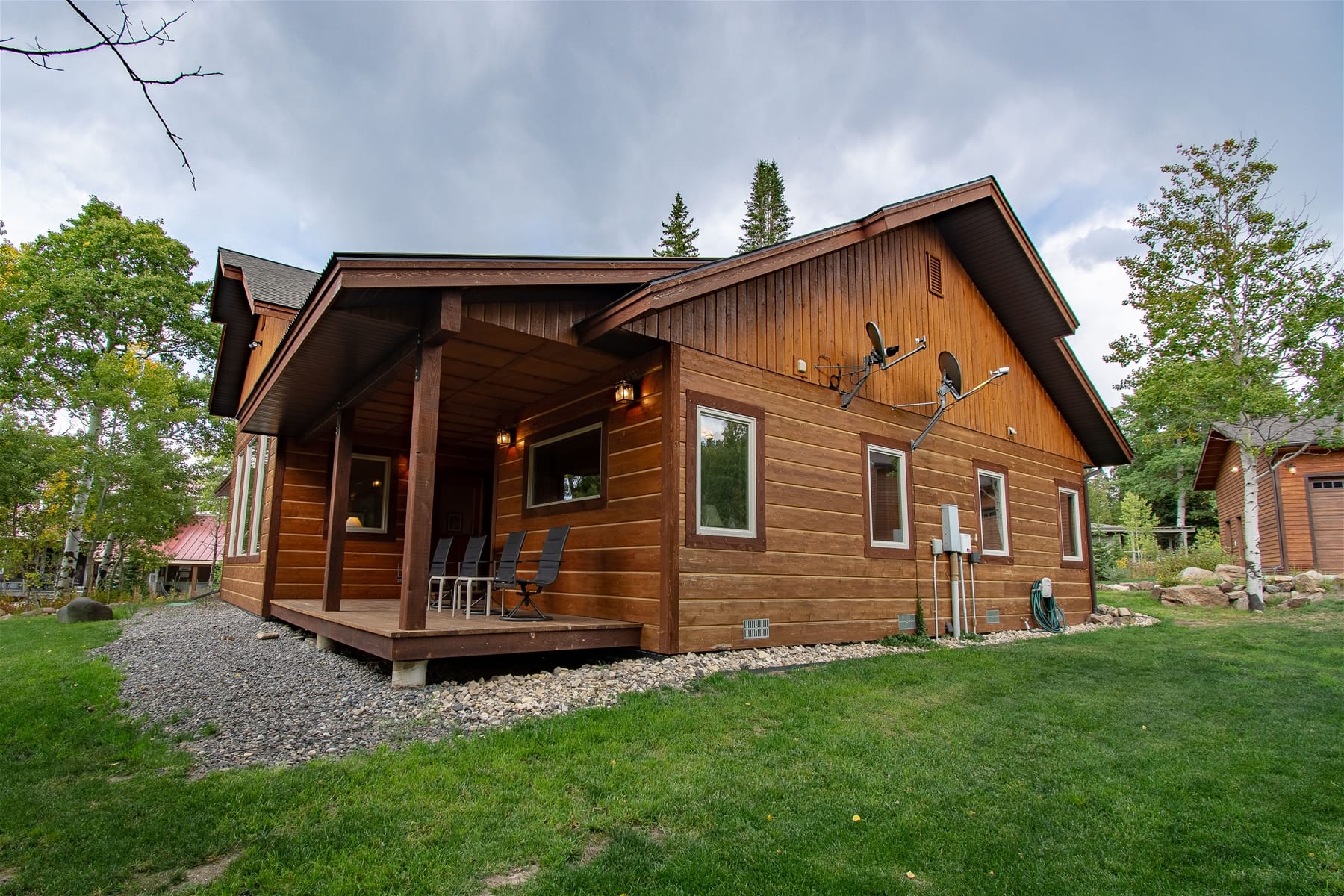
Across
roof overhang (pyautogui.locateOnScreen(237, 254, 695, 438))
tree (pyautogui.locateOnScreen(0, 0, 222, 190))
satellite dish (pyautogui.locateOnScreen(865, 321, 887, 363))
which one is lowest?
tree (pyautogui.locateOnScreen(0, 0, 222, 190))

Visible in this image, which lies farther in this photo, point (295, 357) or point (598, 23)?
point (598, 23)

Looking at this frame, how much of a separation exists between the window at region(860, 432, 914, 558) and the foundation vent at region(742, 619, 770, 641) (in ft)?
5.43

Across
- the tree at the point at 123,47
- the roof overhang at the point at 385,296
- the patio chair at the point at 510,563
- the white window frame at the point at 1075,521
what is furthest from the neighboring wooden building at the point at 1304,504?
the tree at the point at 123,47

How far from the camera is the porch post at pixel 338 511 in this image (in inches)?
282

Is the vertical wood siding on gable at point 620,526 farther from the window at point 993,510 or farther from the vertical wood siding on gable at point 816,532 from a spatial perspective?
the window at point 993,510

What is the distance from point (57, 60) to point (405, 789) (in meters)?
2.96

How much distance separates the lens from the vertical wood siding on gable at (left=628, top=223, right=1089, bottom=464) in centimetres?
646

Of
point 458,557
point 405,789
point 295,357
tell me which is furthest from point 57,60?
point 458,557

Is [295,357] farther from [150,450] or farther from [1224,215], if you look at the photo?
[1224,215]

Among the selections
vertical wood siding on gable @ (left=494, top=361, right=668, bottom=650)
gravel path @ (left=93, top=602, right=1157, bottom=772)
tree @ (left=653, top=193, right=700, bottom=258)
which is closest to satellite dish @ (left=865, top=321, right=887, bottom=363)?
vertical wood siding on gable @ (left=494, top=361, right=668, bottom=650)

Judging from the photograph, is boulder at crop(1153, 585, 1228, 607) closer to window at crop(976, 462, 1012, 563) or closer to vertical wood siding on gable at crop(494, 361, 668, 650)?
window at crop(976, 462, 1012, 563)

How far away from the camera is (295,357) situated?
6.30 m

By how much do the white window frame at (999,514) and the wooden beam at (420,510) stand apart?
6823 mm

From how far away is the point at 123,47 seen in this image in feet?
7.80
